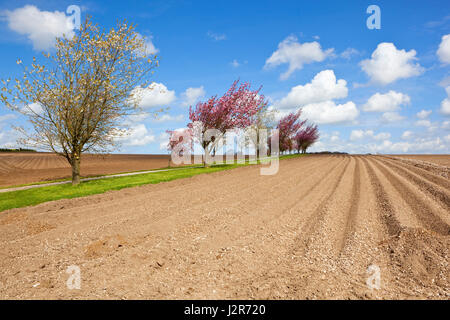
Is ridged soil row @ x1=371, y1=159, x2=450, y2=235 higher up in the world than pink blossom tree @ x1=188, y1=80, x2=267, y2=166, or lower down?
lower down

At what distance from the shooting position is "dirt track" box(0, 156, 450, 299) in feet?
16.5

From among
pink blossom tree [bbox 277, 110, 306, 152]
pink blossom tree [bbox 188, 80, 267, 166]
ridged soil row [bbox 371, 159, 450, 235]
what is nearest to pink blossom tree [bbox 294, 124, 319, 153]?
pink blossom tree [bbox 277, 110, 306, 152]

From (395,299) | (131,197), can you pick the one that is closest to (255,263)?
(395,299)

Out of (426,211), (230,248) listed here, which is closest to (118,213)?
(230,248)

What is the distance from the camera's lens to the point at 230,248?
6832 millimetres

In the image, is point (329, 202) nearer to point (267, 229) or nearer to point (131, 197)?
point (267, 229)

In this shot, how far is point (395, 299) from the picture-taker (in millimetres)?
4641

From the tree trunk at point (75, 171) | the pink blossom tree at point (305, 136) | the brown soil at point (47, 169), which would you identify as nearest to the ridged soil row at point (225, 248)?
the tree trunk at point (75, 171)

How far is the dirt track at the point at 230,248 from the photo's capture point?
5027 millimetres

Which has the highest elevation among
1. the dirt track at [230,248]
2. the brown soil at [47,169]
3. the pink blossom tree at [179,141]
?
the pink blossom tree at [179,141]

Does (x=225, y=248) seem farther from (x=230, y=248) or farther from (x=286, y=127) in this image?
(x=286, y=127)

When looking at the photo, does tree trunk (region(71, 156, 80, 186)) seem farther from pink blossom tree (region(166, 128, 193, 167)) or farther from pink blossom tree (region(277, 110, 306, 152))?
pink blossom tree (region(277, 110, 306, 152))

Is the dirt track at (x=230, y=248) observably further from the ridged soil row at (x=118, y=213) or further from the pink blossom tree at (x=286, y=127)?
the pink blossom tree at (x=286, y=127)
